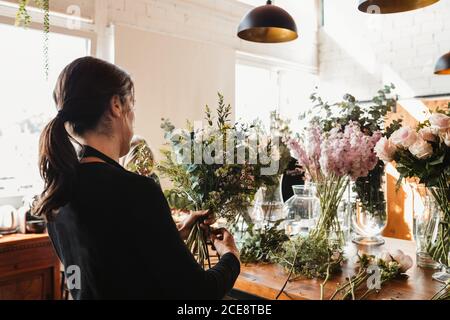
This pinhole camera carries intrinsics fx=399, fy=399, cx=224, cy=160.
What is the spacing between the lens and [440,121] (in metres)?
1.25

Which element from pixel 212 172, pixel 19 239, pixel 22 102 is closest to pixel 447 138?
pixel 212 172

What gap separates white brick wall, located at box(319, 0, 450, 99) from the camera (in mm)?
4824

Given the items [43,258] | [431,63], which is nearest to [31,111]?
[43,258]

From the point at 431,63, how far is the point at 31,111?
445 cm

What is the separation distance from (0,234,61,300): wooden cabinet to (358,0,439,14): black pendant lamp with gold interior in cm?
244

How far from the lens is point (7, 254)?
8.41 feet

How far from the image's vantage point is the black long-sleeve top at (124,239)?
869mm

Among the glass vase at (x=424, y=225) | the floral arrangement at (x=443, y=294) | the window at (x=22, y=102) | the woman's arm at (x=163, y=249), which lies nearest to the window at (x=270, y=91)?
the window at (x=22, y=102)

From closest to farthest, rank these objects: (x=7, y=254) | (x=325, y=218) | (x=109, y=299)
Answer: (x=109, y=299) → (x=325, y=218) → (x=7, y=254)

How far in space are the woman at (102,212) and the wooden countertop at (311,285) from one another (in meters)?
0.38

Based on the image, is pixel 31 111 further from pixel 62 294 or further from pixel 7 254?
pixel 62 294

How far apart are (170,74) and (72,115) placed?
3.19m

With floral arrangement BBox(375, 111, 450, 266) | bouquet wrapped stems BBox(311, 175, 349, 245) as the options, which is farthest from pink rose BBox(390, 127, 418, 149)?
bouquet wrapped stems BBox(311, 175, 349, 245)

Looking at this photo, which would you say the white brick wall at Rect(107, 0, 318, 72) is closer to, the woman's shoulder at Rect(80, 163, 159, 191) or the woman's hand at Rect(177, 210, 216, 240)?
the woman's hand at Rect(177, 210, 216, 240)
